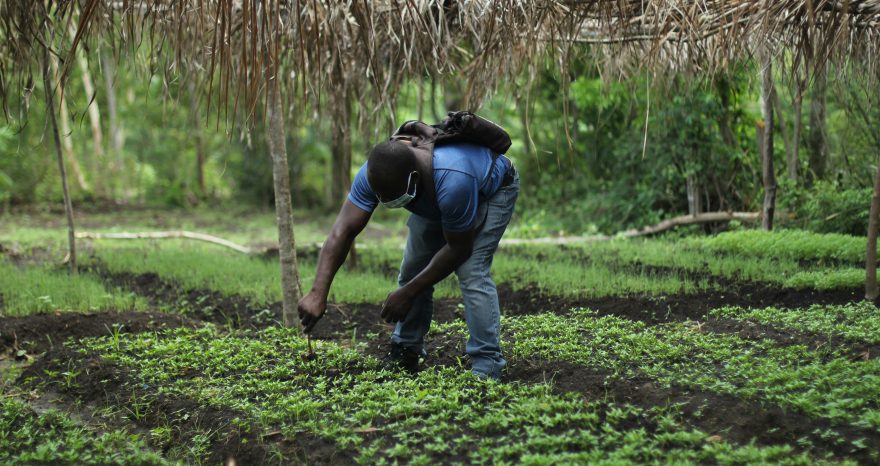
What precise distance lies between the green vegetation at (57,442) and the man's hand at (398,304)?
128 centimetres

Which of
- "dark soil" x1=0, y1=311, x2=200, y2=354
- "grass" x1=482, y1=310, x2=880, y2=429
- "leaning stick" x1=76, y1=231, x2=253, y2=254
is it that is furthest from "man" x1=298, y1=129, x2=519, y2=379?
"leaning stick" x1=76, y1=231, x2=253, y2=254

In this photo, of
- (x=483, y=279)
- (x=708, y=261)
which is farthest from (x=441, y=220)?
(x=708, y=261)

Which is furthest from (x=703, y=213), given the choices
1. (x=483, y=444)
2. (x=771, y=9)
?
(x=483, y=444)

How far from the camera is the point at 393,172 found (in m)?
3.73

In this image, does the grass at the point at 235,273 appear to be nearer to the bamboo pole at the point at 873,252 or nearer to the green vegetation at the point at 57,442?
the green vegetation at the point at 57,442

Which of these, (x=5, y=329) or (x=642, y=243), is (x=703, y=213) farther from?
(x=5, y=329)

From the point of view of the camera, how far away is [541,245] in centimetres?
980

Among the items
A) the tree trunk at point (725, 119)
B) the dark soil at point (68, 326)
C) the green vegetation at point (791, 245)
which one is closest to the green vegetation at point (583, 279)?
the green vegetation at point (791, 245)

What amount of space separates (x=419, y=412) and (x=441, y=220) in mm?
968

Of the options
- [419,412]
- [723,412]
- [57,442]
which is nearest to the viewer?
[723,412]

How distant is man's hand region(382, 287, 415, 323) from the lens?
412 centimetres

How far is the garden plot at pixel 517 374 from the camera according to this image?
3.37m

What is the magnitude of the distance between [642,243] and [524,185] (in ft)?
16.5

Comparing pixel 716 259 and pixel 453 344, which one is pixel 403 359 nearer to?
pixel 453 344
